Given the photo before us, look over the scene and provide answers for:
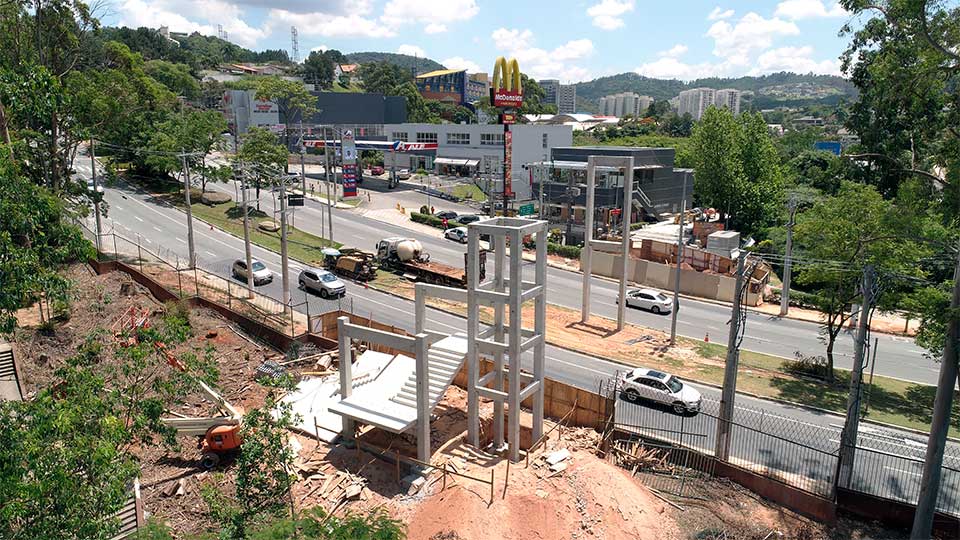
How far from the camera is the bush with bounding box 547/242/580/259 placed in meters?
57.0

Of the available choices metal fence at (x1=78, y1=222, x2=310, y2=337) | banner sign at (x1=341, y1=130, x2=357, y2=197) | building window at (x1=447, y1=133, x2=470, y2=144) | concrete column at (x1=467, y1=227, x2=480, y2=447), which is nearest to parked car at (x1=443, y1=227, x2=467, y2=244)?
banner sign at (x1=341, y1=130, x2=357, y2=197)

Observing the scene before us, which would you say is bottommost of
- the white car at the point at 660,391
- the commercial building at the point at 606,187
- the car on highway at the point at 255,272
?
the white car at the point at 660,391

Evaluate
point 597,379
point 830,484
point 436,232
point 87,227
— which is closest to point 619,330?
point 597,379

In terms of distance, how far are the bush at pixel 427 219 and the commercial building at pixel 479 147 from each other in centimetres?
1661

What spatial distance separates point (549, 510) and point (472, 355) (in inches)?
220

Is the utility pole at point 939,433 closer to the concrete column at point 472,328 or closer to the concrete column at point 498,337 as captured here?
the concrete column at point 498,337

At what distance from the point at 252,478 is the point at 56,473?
6.00 meters

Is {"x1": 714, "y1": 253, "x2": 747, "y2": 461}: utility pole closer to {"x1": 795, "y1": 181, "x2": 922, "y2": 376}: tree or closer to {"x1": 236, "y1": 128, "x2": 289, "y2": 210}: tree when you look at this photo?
{"x1": 795, "y1": 181, "x2": 922, "y2": 376}: tree

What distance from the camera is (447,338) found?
23641 mm

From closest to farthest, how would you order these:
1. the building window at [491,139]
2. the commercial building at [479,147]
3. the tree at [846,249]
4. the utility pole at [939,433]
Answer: the utility pole at [939,433], the tree at [846,249], the commercial building at [479,147], the building window at [491,139]

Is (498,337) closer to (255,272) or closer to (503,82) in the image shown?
(255,272)

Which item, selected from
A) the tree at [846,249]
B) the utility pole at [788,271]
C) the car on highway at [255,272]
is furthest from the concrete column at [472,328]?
the utility pole at [788,271]

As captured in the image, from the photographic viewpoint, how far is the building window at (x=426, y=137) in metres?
107

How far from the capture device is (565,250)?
5756 cm
